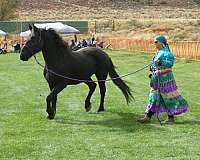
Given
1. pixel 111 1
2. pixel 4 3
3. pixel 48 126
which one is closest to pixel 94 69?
pixel 48 126

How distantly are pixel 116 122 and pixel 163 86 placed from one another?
1266 mm

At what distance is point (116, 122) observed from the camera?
1115cm

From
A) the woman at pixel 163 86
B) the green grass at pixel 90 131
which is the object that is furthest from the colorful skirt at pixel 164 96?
the green grass at pixel 90 131

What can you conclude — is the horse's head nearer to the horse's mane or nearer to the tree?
the horse's mane

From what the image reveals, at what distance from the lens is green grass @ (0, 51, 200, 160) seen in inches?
319

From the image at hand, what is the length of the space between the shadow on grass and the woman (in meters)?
0.35

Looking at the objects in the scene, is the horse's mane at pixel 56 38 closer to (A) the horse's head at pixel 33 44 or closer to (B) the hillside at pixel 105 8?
(A) the horse's head at pixel 33 44

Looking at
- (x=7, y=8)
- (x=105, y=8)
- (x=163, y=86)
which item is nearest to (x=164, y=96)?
(x=163, y=86)

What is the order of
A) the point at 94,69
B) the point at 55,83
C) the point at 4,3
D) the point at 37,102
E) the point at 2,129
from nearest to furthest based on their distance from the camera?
the point at 2,129 → the point at 55,83 → the point at 94,69 → the point at 37,102 → the point at 4,3

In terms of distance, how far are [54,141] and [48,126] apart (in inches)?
61.6

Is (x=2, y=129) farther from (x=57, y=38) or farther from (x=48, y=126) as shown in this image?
(x=57, y=38)

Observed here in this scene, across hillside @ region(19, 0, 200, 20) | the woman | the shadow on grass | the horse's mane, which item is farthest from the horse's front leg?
hillside @ region(19, 0, 200, 20)

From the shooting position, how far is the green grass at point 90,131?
809cm

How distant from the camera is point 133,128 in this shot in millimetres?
10320
